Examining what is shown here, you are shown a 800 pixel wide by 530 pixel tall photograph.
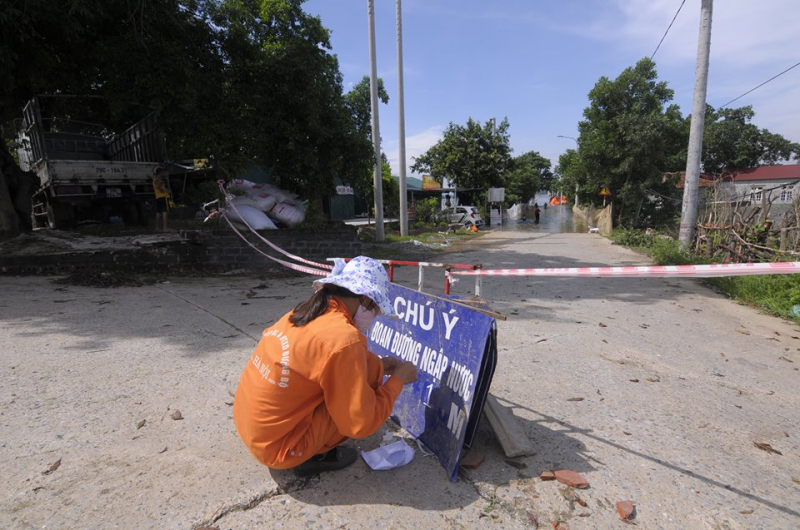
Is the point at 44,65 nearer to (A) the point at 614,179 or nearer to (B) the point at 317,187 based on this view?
(B) the point at 317,187

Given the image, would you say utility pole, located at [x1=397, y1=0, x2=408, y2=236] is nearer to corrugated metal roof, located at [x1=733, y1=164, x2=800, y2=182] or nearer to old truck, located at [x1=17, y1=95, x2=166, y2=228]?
old truck, located at [x1=17, y1=95, x2=166, y2=228]

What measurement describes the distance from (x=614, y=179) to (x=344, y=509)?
68.7 feet

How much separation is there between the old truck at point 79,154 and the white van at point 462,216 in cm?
1706

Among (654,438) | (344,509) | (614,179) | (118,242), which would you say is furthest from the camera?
(614,179)

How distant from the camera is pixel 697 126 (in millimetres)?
10281

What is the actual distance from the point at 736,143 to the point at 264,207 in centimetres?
4181

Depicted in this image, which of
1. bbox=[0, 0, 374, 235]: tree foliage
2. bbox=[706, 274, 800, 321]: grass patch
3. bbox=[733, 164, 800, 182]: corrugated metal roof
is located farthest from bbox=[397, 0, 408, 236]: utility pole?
bbox=[733, 164, 800, 182]: corrugated metal roof

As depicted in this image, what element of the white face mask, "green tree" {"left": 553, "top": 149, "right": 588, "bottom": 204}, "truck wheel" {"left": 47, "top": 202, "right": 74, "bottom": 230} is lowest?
the white face mask

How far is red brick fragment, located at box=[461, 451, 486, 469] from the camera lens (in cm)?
252

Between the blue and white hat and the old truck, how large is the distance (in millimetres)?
8210

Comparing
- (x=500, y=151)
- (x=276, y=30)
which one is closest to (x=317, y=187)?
(x=276, y=30)

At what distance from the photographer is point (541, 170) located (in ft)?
353

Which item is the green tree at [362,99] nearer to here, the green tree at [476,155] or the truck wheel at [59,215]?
the green tree at [476,155]

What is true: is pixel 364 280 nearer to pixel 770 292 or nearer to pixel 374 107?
pixel 770 292
